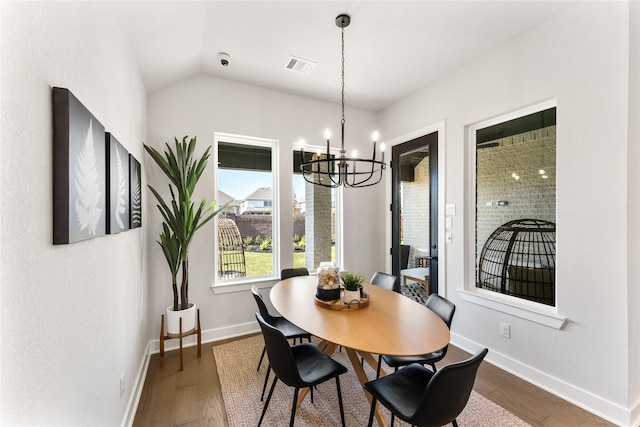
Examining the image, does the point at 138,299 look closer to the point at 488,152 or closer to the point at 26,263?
the point at 26,263

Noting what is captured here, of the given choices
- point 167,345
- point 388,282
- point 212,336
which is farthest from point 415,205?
point 167,345

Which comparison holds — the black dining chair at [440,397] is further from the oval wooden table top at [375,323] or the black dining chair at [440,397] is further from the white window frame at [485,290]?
the white window frame at [485,290]

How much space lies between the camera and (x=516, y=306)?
2.46m

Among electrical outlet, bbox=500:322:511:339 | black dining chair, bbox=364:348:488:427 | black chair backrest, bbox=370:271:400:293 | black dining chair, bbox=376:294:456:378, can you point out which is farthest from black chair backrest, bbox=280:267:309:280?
electrical outlet, bbox=500:322:511:339

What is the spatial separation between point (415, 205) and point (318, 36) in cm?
223

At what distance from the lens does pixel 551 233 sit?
2.34 m

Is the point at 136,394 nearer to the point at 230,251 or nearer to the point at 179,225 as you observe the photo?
the point at 179,225

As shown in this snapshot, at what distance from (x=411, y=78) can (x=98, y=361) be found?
3.57 m

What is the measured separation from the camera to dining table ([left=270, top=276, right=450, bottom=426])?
4.75ft

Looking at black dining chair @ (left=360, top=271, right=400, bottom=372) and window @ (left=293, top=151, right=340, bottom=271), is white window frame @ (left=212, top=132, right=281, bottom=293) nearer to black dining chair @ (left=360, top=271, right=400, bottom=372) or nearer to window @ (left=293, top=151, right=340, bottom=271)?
window @ (left=293, top=151, right=340, bottom=271)

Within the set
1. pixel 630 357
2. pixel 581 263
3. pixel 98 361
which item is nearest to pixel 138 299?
pixel 98 361

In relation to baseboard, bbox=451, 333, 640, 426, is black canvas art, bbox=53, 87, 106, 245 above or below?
above

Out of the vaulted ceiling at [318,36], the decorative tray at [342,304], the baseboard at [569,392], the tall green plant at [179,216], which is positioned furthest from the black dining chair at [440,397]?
the vaulted ceiling at [318,36]

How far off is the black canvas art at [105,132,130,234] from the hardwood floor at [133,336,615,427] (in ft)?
4.39
